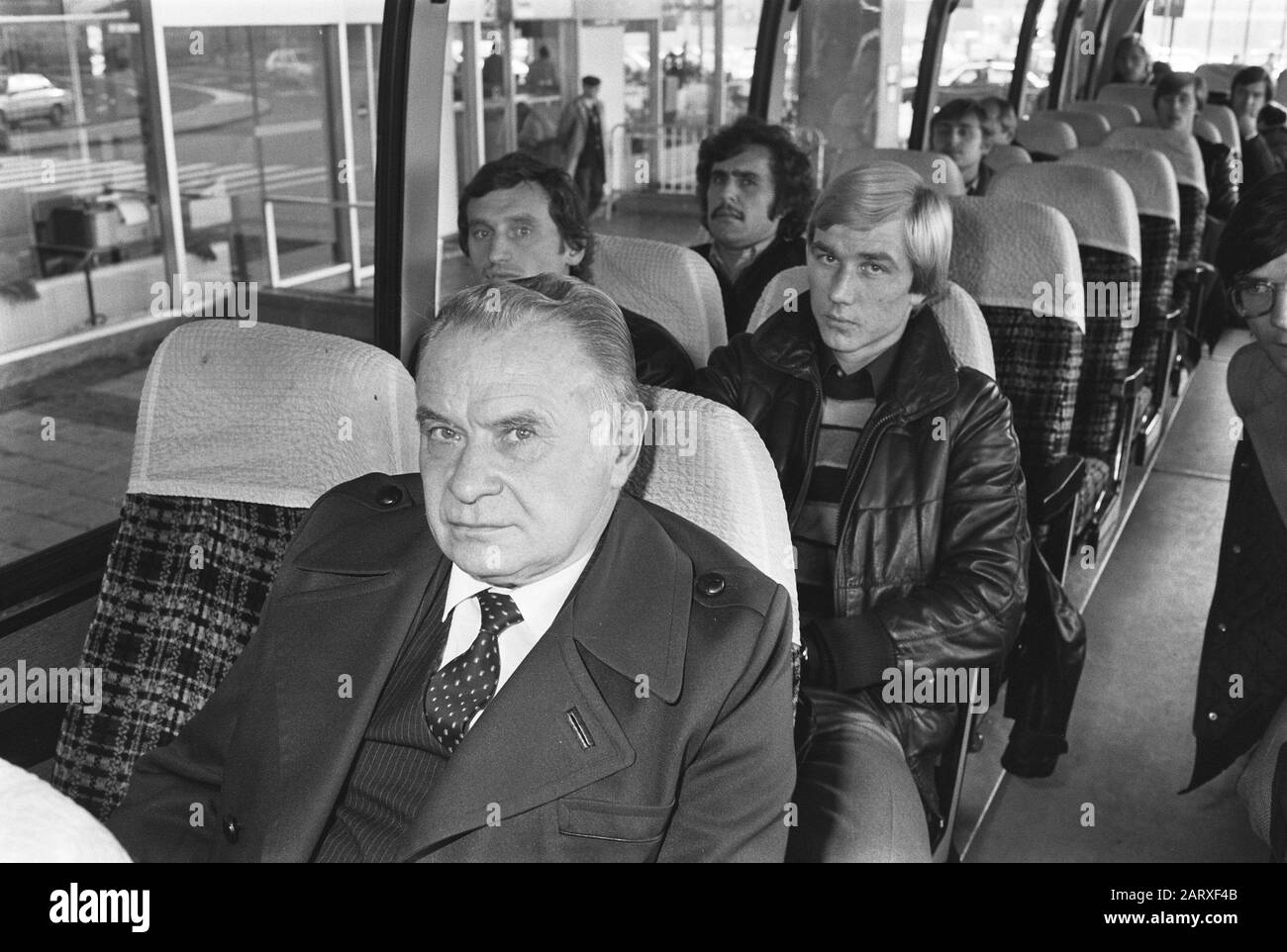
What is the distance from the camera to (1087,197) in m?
3.34

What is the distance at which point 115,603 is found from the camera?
1790mm

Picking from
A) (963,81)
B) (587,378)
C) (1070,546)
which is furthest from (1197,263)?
(963,81)

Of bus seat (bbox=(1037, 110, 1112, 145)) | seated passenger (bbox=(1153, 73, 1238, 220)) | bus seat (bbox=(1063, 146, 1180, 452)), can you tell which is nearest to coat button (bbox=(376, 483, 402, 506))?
bus seat (bbox=(1063, 146, 1180, 452))

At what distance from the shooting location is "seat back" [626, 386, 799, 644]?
146cm

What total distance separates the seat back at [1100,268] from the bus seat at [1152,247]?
574mm

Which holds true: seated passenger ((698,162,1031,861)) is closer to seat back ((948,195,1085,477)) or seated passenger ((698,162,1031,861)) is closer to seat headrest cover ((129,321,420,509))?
seat back ((948,195,1085,477))

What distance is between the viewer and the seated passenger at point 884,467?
6.54 ft

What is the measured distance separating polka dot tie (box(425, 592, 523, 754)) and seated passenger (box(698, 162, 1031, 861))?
1.55 ft

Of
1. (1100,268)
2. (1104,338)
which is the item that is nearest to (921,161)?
(1100,268)

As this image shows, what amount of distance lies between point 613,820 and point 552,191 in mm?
1750

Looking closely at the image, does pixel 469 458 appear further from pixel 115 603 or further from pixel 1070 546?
pixel 1070 546

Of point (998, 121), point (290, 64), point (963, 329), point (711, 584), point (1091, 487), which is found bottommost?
point (1091, 487)

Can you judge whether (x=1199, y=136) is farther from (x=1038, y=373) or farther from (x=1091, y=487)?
(x=1038, y=373)

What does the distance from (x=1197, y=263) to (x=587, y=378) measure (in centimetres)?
383
